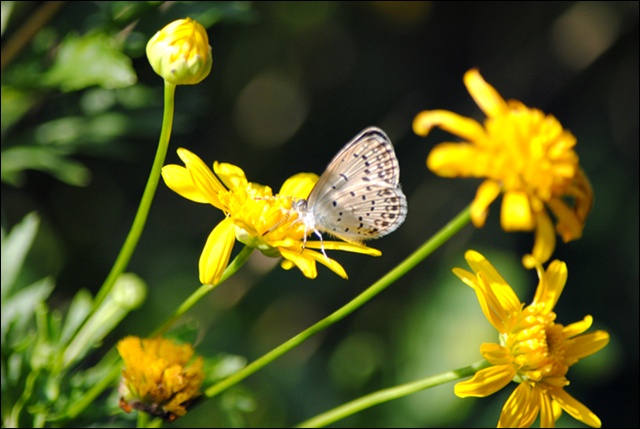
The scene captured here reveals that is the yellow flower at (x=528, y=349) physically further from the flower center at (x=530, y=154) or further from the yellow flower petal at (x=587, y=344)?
the flower center at (x=530, y=154)

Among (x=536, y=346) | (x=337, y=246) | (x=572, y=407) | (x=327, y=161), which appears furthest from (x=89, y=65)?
(x=327, y=161)

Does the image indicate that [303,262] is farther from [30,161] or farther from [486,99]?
[30,161]

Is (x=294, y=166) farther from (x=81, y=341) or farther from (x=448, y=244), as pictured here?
(x=81, y=341)

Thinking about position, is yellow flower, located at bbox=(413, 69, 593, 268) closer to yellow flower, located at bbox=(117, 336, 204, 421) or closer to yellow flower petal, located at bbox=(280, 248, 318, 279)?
yellow flower petal, located at bbox=(280, 248, 318, 279)

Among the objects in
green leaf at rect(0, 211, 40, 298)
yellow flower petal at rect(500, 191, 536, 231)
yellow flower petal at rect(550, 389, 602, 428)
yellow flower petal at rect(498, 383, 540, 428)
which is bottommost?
yellow flower petal at rect(550, 389, 602, 428)

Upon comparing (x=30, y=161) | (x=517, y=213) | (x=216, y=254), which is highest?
(x=30, y=161)

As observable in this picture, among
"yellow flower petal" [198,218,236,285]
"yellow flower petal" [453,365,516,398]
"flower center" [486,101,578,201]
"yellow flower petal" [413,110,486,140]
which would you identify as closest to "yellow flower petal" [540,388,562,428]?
"yellow flower petal" [453,365,516,398]

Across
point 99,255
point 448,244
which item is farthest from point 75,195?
point 448,244
